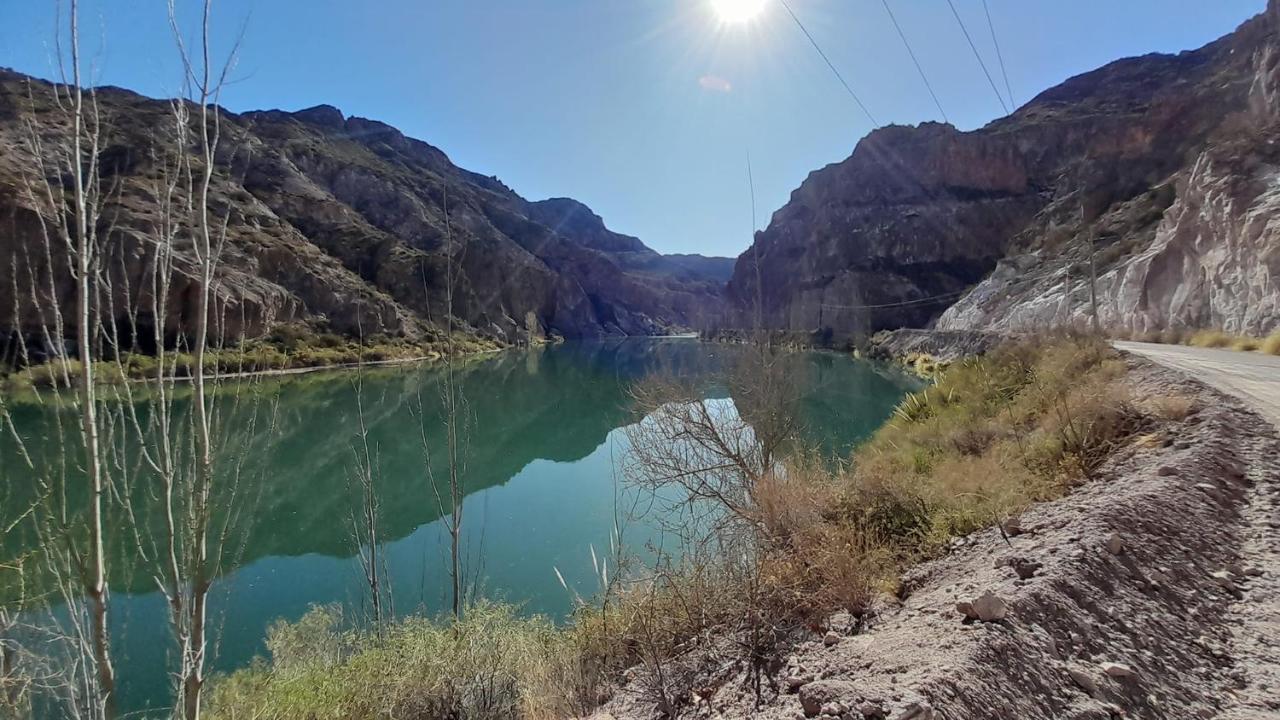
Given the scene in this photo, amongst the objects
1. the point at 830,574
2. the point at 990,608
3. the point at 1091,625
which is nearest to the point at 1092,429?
the point at 830,574

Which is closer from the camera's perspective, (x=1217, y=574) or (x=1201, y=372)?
(x=1217, y=574)

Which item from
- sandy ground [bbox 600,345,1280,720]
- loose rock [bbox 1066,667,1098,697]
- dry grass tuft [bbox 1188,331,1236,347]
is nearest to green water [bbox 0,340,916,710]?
sandy ground [bbox 600,345,1280,720]

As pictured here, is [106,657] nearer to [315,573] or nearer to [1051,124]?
[315,573]

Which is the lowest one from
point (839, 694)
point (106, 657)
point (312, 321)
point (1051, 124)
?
point (839, 694)

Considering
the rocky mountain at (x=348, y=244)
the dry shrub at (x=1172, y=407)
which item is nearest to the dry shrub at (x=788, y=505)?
the dry shrub at (x=1172, y=407)

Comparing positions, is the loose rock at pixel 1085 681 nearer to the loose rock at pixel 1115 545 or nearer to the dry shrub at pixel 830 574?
the loose rock at pixel 1115 545

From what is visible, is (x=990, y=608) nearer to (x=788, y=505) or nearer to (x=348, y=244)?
(x=788, y=505)

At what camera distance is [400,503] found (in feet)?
47.6

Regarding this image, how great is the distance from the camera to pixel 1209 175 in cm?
1961

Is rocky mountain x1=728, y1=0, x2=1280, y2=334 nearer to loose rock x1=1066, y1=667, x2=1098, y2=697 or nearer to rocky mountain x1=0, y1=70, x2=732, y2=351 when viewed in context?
loose rock x1=1066, y1=667, x2=1098, y2=697

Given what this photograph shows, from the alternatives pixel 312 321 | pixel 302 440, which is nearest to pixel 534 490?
pixel 302 440

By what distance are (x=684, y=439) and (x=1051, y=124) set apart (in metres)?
84.1

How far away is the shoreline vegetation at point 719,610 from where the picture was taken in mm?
4070

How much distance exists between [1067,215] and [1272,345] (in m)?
44.5
